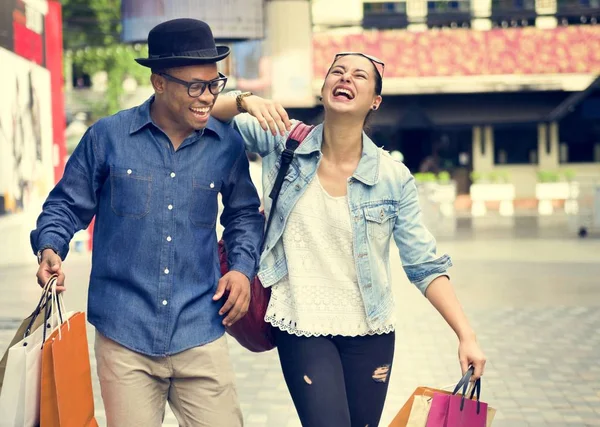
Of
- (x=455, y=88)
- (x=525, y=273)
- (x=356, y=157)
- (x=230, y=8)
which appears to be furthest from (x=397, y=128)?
(x=356, y=157)

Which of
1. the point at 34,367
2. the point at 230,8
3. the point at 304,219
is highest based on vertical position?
the point at 230,8

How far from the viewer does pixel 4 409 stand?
284 centimetres

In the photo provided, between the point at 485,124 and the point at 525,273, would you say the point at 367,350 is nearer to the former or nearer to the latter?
the point at 525,273

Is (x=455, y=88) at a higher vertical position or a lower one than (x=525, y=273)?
higher

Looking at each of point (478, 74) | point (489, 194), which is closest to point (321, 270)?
point (489, 194)

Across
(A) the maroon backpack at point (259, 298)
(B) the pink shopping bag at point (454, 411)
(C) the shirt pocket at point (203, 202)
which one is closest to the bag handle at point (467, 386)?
(B) the pink shopping bag at point (454, 411)

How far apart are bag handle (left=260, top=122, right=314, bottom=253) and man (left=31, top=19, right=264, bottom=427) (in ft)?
0.84

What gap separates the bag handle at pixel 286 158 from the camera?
3570 mm

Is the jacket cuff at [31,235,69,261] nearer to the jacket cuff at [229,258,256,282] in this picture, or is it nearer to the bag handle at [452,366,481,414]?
the jacket cuff at [229,258,256,282]

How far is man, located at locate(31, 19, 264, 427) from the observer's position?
3246 mm

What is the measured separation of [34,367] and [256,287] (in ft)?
3.06

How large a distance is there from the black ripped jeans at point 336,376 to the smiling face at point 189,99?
782 mm

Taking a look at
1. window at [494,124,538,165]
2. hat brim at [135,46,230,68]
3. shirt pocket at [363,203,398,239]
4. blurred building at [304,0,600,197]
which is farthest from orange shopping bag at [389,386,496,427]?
window at [494,124,538,165]

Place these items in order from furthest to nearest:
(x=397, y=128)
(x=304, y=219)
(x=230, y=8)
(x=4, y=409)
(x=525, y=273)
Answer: (x=397, y=128) → (x=525, y=273) → (x=230, y=8) → (x=304, y=219) → (x=4, y=409)
